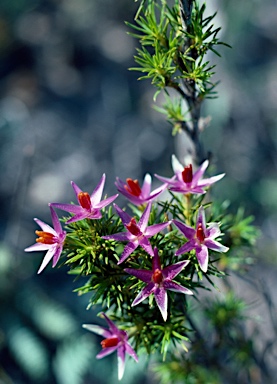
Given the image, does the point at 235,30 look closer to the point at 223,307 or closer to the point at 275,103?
the point at 275,103

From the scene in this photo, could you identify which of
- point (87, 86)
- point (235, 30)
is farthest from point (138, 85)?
point (235, 30)

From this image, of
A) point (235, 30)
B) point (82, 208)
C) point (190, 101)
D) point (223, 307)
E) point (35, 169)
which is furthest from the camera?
point (235, 30)

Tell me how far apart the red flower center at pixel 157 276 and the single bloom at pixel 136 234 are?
4 centimetres

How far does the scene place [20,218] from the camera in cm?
392

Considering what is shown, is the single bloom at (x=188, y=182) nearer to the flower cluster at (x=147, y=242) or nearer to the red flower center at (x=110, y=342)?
the flower cluster at (x=147, y=242)

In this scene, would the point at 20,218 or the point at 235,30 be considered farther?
the point at 235,30

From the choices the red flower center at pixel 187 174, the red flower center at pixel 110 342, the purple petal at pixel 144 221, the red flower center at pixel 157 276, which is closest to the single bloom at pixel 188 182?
the red flower center at pixel 187 174

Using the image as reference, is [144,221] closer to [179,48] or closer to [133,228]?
[133,228]

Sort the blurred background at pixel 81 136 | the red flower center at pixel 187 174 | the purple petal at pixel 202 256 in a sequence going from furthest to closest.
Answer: the blurred background at pixel 81 136
the red flower center at pixel 187 174
the purple petal at pixel 202 256

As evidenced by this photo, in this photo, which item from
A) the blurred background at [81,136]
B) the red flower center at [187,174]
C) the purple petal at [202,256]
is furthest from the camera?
the blurred background at [81,136]

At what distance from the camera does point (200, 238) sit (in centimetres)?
109

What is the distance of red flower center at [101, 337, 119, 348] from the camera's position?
120cm

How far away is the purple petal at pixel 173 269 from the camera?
1.07 m

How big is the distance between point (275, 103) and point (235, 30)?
747 millimetres
